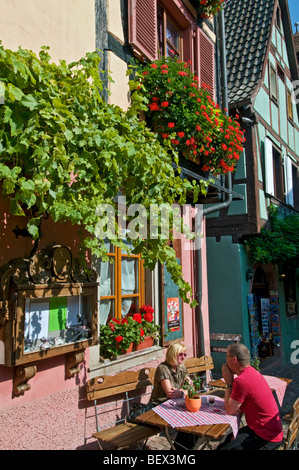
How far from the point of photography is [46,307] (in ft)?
12.0

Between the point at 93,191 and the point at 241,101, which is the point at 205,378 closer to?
the point at 93,191

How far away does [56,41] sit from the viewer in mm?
4180

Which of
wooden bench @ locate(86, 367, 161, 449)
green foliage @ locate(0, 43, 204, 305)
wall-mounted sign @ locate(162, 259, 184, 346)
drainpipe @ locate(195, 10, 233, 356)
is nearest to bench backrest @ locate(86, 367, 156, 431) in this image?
wooden bench @ locate(86, 367, 161, 449)

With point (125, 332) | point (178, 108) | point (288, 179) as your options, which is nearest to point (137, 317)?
point (125, 332)

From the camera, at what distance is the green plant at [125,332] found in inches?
178

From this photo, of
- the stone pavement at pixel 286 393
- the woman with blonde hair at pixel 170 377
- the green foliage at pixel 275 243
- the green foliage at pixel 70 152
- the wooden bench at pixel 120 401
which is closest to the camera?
the green foliage at pixel 70 152

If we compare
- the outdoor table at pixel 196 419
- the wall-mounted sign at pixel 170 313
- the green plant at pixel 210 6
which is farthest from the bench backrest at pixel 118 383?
the green plant at pixel 210 6

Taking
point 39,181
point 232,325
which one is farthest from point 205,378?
point 39,181

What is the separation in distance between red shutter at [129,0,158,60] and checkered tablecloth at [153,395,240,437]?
446cm

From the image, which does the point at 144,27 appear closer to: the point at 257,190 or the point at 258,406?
the point at 257,190

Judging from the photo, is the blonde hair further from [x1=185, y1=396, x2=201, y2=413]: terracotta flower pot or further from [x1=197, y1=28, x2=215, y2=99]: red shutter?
[x1=197, y1=28, x2=215, y2=99]: red shutter

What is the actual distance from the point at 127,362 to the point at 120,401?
0.42 metres

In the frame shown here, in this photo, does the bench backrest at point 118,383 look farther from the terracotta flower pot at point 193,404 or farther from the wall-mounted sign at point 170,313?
the terracotta flower pot at point 193,404

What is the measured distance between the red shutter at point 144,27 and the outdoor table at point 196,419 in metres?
4.48
